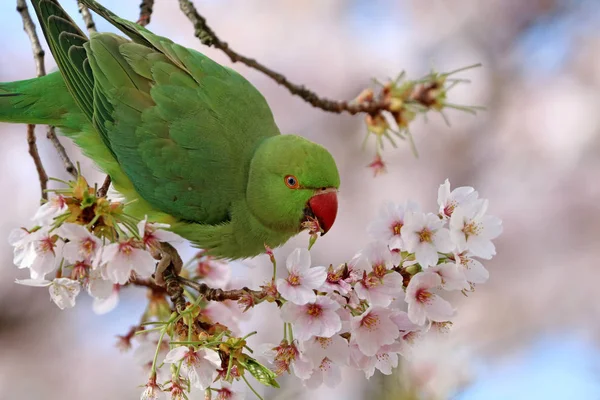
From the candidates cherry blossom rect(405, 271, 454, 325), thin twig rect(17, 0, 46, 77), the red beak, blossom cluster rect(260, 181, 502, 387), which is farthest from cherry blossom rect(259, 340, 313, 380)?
thin twig rect(17, 0, 46, 77)

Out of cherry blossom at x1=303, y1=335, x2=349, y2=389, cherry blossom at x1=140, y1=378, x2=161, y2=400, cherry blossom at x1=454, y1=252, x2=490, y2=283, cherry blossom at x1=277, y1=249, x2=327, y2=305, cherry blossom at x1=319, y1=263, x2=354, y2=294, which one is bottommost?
cherry blossom at x1=140, y1=378, x2=161, y2=400

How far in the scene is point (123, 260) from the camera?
49.4 inches

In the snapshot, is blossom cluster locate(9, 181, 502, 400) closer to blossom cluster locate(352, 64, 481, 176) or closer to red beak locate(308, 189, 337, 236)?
red beak locate(308, 189, 337, 236)

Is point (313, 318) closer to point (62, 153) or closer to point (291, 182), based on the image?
point (291, 182)

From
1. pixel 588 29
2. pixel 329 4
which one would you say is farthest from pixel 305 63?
pixel 588 29

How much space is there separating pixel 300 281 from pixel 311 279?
0.02 meters

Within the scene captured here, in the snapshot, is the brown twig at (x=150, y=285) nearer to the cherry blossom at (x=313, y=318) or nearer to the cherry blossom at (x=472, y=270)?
the cherry blossom at (x=313, y=318)

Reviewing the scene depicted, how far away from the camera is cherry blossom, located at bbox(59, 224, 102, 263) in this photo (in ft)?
4.02

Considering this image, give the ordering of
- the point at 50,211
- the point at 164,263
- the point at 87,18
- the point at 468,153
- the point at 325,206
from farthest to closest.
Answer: the point at 468,153
the point at 87,18
the point at 325,206
the point at 164,263
the point at 50,211

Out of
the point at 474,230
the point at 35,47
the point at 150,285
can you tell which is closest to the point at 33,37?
the point at 35,47

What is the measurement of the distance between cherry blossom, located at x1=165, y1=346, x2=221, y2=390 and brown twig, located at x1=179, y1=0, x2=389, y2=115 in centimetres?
104

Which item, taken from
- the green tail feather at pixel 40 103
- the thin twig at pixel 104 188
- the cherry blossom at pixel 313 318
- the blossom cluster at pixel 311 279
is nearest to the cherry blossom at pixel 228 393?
the blossom cluster at pixel 311 279

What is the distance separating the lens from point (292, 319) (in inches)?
49.7

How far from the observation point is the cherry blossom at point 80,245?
4.02 ft
